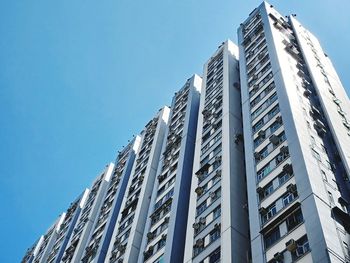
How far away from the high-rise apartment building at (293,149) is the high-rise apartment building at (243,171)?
0.08 m

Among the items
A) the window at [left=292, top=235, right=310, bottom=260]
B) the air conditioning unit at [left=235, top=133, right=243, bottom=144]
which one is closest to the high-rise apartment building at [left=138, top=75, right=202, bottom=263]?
the air conditioning unit at [left=235, top=133, right=243, bottom=144]

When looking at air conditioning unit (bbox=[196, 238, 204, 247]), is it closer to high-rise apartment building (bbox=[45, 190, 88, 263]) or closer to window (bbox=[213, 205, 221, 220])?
window (bbox=[213, 205, 221, 220])

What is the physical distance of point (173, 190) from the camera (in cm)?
3900

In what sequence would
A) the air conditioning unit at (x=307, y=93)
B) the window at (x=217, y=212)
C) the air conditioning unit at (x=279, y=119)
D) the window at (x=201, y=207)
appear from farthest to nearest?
the air conditioning unit at (x=307, y=93) < the window at (x=201, y=207) < the air conditioning unit at (x=279, y=119) < the window at (x=217, y=212)

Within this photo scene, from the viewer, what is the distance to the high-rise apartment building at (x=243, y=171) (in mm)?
24156

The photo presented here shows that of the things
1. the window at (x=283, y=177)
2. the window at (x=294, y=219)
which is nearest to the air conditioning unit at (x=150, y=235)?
the window at (x=283, y=177)

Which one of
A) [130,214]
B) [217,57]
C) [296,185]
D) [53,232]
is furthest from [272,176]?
[53,232]

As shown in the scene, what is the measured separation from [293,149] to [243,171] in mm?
6479

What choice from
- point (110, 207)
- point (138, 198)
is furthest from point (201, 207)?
point (110, 207)

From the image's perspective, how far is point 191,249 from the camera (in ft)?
96.9

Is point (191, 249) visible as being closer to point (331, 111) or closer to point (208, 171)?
point (208, 171)

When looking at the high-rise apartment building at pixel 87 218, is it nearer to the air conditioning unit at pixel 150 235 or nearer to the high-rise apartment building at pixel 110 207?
the high-rise apartment building at pixel 110 207

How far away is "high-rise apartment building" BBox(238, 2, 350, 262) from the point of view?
73.5 ft

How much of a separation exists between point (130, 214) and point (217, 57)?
66.8 feet
